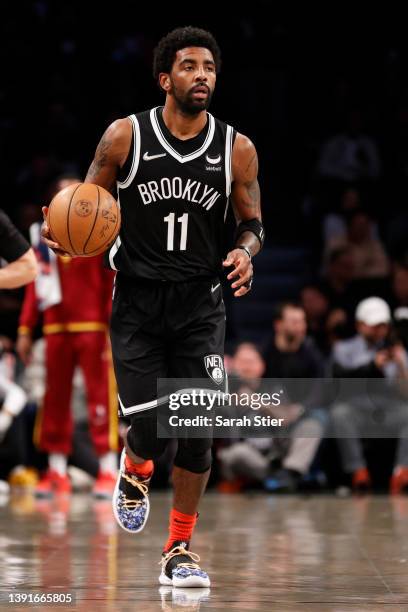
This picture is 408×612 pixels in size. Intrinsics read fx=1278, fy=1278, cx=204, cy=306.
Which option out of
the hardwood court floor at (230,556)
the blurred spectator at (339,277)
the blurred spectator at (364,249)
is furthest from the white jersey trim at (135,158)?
the blurred spectator at (364,249)

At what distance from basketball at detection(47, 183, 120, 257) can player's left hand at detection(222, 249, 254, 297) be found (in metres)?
0.44

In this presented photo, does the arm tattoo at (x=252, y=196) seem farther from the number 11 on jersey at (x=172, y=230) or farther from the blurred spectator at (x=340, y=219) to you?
the blurred spectator at (x=340, y=219)

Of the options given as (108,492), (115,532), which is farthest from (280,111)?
(115,532)

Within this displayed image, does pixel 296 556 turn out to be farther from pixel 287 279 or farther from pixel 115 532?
pixel 287 279

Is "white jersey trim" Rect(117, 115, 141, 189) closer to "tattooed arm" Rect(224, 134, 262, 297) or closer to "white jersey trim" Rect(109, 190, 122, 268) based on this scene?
"white jersey trim" Rect(109, 190, 122, 268)

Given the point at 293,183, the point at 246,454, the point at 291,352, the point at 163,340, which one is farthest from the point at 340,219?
the point at 163,340

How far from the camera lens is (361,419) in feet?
31.1

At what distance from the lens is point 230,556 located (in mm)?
5691

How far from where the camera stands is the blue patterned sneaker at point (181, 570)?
4738 mm

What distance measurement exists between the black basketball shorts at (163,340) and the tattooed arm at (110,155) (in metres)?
0.39

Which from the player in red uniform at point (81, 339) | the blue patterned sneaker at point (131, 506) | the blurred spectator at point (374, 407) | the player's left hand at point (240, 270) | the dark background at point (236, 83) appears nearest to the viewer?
the player's left hand at point (240, 270)

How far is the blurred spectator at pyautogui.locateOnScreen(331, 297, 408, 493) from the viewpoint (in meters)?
9.38

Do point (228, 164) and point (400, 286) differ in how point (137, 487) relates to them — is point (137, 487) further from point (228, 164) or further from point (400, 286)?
point (400, 286)

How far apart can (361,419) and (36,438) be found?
94.4 inches
